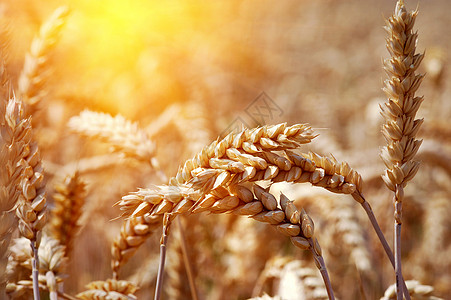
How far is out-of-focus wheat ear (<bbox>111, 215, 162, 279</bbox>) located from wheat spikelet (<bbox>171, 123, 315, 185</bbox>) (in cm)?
24

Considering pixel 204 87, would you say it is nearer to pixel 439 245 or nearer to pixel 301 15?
pixel 439 245

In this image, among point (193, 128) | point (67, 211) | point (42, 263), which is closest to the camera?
point (42, 263)

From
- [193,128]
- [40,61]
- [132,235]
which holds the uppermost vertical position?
[40,61]

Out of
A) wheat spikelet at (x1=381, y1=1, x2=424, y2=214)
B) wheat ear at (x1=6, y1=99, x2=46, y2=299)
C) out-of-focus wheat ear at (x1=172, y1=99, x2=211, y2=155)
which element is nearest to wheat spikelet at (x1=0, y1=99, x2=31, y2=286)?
wheat ear at (x1=6, y1=99, x2=46, y2=299)

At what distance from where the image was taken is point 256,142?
649 millimetres

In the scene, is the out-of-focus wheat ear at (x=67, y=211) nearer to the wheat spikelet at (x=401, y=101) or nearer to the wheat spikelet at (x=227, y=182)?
the wheat spikelet at (x=227, y=182)

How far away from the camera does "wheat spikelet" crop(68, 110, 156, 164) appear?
3.70 ft

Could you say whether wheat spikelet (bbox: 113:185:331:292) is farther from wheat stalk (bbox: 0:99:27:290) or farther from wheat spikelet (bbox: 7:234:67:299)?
wheat spikelet (bbox: 7:234:67:299)

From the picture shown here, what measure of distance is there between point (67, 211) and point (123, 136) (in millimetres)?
239

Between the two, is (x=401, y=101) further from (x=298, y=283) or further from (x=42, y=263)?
Result: (x=42, y=263)

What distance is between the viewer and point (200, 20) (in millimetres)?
6254

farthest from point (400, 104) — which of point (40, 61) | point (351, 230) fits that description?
point (40, 61)

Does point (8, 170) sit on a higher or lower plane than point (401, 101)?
lower

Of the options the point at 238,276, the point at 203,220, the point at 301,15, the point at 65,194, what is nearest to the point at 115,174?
the point at 203,220
